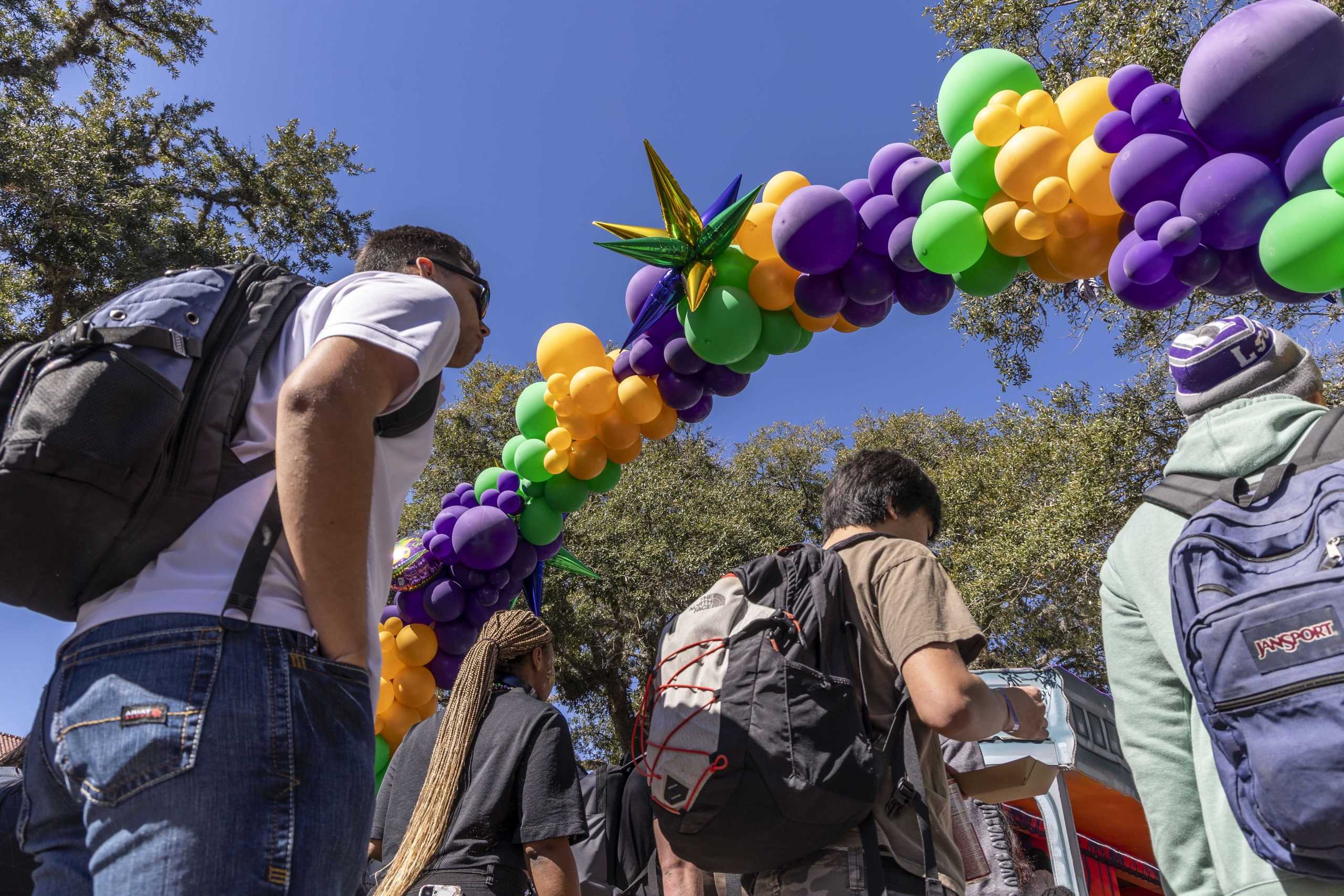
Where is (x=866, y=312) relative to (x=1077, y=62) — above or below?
below

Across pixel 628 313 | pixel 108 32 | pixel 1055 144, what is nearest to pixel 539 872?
pixel 628 313

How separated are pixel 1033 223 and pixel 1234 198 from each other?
0.71 meters

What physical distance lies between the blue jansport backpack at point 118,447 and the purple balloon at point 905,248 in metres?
2.89

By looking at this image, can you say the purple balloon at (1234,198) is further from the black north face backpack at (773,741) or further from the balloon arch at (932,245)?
the black north face backpack at (773,741)

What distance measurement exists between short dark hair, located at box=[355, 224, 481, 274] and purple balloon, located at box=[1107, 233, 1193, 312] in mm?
2373

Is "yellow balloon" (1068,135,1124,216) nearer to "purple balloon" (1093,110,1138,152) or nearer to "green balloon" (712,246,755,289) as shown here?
"purple balloon" (1093,110,1138,152)

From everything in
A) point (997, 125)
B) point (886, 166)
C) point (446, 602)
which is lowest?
point (446, 602)

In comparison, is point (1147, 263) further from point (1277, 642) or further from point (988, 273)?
point (1277, 642)

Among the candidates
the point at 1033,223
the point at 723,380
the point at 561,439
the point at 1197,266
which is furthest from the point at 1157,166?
the point at 561,439

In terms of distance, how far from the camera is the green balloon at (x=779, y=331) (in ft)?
13.4

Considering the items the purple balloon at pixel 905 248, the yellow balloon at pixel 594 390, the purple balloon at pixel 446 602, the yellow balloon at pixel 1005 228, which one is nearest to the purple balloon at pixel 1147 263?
the yellow balloon at pixel 1005 228

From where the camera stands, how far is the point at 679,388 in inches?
171

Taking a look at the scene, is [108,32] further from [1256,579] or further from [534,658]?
[1256,579]

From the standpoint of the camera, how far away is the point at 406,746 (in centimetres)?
287
